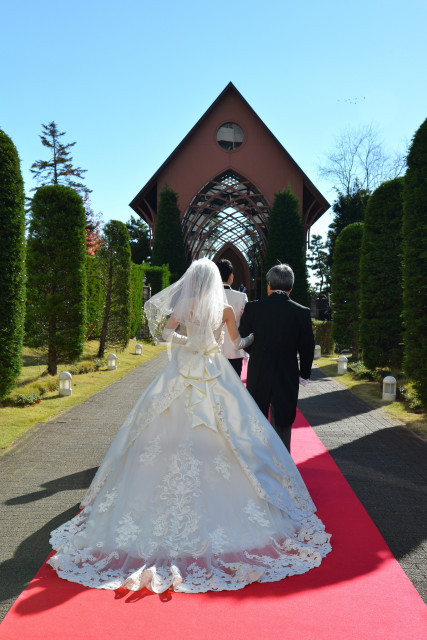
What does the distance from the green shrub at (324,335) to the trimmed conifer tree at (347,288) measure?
2.39 meters

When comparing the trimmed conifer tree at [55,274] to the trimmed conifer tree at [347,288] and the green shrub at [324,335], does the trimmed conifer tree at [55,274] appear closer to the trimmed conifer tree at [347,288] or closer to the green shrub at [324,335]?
the trimmed conifer tree at [347,288]

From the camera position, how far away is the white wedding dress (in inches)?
119

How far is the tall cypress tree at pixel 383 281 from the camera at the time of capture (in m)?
11.5

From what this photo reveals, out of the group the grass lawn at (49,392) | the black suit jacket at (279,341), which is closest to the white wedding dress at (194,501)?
the black suit jacket at (279,341)

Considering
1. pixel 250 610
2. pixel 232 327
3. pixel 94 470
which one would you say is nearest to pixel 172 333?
pixel 232 327

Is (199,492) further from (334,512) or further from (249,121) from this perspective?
(249,121)

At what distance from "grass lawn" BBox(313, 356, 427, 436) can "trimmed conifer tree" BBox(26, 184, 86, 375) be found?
6036mm

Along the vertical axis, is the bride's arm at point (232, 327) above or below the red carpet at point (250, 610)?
above

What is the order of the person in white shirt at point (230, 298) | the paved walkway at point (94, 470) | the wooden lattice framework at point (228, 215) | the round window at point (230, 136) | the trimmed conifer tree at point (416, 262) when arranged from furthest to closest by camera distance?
1. the round window at point (230, 136)
2. the wooden lattice framework at point (228, 215)
3. the trimmed conifer tree at point (416, 262)
4. the person in white shirt at point (230, 298)
5. the paved walkway at point (94, 470)

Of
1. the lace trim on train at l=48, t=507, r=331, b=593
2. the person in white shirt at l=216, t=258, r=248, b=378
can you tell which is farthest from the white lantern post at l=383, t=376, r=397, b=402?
the lace trim on train at l=48, t=507, r=331, b=593

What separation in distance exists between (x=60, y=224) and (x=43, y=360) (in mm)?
4256

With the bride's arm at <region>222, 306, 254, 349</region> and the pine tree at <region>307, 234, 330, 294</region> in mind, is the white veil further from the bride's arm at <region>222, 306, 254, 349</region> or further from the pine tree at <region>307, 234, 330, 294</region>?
the pine tree at <region>307, 234, 330, 294</region>

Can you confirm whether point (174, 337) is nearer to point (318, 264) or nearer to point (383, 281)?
point (383, 281)

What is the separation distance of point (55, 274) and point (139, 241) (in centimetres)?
3764
